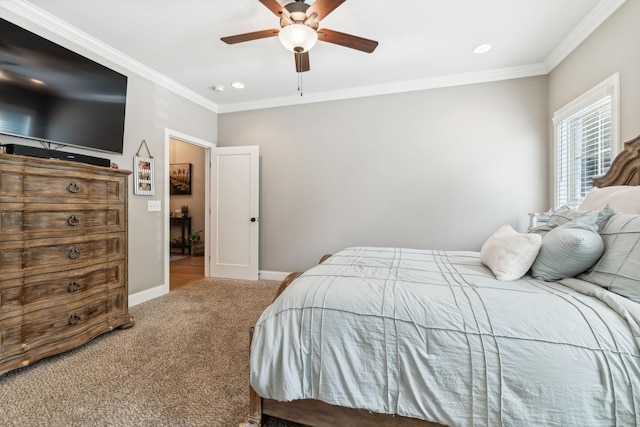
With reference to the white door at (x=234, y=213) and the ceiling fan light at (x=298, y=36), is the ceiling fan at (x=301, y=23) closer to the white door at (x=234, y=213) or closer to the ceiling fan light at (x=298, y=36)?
the ceiling fan light at (x=298, y=36)

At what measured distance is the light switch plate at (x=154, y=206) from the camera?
3.17 metres

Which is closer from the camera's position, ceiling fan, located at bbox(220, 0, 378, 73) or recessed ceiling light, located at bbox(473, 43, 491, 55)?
ceiling fan, located at bbox(220, 0, 378, 73)

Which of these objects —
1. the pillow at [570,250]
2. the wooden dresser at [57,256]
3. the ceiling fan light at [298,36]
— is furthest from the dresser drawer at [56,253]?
the pillow at [570,250]

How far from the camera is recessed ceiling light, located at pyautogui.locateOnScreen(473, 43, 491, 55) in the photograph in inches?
104

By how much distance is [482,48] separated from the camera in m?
2.67

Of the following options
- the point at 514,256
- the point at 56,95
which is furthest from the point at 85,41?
the point at 514,256

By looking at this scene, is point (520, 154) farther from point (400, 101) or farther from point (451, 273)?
point (451, 273)

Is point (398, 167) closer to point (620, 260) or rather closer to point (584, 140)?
point (584, 140)

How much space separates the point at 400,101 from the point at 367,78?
55cm

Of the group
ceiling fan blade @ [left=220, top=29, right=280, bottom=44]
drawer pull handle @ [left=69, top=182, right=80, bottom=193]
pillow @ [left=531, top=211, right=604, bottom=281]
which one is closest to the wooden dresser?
drawer pull handle @ [left=69, top=182, right=80, bottom=193]

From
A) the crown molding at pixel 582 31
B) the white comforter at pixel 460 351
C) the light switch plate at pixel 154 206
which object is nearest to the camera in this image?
the white comforter at pixel 460 351

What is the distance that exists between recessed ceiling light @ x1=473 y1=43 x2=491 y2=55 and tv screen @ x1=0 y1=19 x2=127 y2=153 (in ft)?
12.2

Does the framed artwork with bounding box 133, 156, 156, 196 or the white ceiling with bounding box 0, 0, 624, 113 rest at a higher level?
the white ceiling with bounding box 0, 0, 624, 113

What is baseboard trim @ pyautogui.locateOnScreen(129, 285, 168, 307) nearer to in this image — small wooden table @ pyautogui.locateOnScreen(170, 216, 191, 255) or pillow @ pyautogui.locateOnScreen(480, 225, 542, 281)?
small wooden table @ pyautogui.locateOnScreen(170, 216, 191, 255)
